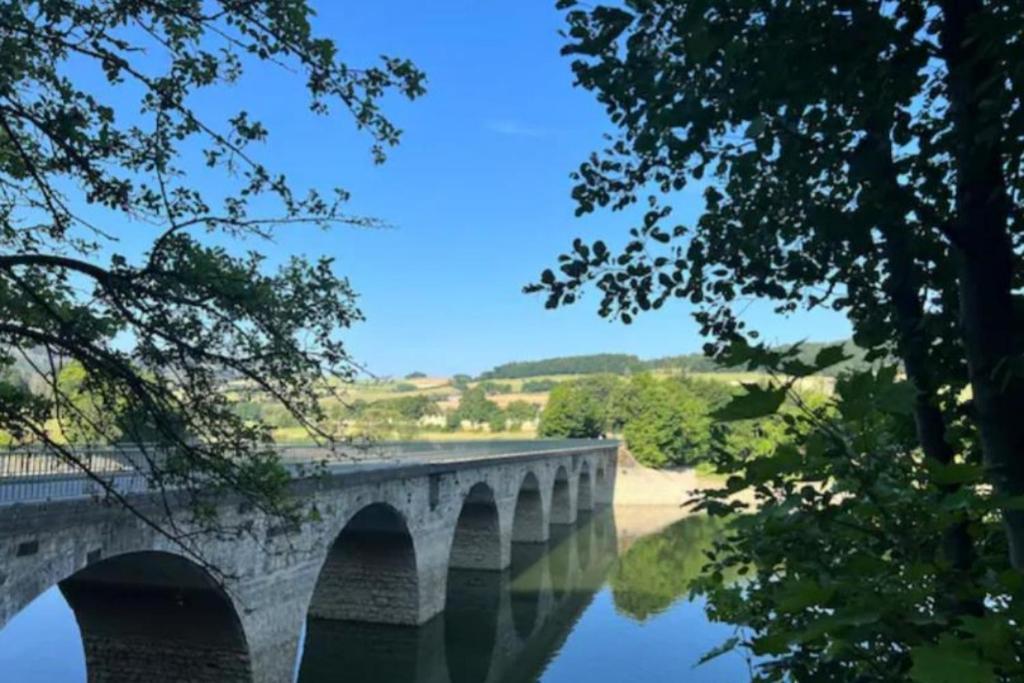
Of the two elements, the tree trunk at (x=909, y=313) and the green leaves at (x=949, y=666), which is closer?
the green leaves at (x=949, y=666)

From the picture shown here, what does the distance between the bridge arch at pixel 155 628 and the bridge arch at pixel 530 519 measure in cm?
2556

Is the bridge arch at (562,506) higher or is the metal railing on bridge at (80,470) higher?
the metal railing on bridge at (80,470)

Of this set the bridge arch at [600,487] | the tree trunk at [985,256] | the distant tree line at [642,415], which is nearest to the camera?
the tree trunk at [985,256]

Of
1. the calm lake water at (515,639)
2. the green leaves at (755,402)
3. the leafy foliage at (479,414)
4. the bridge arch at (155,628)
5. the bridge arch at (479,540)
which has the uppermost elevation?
the green leaves at (755,402)

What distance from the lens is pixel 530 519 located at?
39.6m

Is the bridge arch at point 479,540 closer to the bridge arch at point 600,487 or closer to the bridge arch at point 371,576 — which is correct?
the bridge arch at point 371,576

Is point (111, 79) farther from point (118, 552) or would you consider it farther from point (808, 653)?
point (118, 552)

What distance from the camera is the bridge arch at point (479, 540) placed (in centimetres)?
3119

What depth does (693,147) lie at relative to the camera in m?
2.55

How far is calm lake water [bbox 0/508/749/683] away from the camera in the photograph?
1919cm

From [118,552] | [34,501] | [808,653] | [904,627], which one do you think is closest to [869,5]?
[904,627]

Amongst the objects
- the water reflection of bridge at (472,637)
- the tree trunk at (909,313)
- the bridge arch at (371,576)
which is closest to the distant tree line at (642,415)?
the water reflection of bridge at (472,637)

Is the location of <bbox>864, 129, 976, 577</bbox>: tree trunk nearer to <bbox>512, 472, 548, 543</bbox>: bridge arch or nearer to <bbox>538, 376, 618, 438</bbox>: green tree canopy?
<bbox>512, 472, 548, 543</bbox>: bridge arch

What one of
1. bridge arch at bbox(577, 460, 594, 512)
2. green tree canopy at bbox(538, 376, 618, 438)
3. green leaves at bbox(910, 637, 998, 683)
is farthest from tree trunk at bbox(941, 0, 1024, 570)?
green tree canopy at bbox(538, 376, 618, 438)
